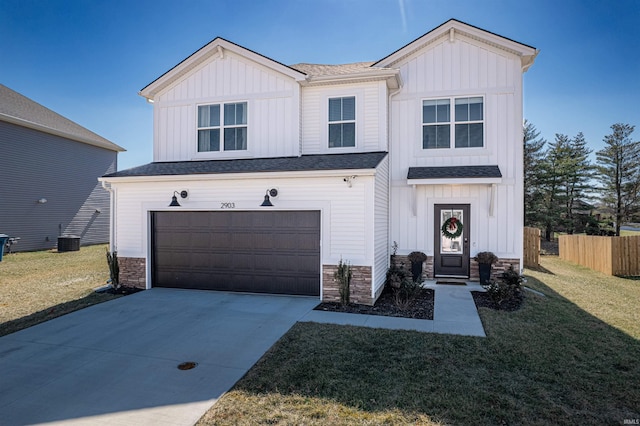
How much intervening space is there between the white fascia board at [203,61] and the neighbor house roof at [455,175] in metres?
4.29

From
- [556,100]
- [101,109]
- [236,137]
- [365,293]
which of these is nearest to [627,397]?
[365,293]

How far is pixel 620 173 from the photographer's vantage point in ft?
87.8

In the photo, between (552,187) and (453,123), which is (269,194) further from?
(552,187)

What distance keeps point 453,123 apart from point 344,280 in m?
5.99

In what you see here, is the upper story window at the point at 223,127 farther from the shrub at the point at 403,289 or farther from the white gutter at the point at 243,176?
the shrub at the point at 403,289

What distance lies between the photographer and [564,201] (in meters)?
27.1

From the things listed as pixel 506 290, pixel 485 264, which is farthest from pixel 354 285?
pixel 485 264

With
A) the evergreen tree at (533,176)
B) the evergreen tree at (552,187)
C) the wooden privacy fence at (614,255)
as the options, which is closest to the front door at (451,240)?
the wooden privacy fence at (614,255)

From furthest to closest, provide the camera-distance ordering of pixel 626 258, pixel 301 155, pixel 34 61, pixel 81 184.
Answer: pixel 81 184, pixel 34 61, pixel 626 258, pixel 301 155

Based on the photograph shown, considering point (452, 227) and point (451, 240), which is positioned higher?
point (452, 227)

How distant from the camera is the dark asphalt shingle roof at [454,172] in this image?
968cm

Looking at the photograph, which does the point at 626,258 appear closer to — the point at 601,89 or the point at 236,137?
the point at 601,89

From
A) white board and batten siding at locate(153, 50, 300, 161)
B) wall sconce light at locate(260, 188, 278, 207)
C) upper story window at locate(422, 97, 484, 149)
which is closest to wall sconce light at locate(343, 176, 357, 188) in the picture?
wall sconce light at locate(260, 188, 278, 207)

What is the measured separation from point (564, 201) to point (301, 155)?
1008 inches
